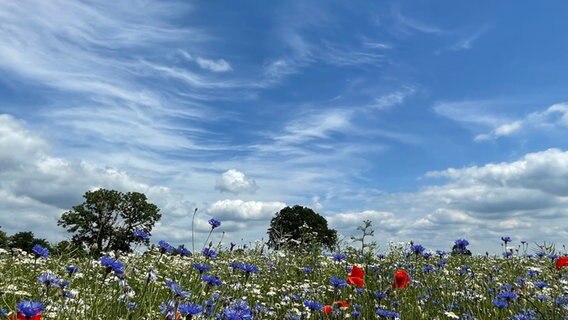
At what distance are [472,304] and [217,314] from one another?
439cm

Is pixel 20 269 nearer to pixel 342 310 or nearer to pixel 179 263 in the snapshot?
pixel 179 263

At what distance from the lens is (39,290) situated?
684 centimetres

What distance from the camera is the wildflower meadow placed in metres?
4.48

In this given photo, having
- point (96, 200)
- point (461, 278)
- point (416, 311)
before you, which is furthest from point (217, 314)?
point (96, 200)

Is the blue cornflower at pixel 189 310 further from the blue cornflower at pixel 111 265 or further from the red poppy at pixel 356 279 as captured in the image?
the red poppy at pixel 356 279

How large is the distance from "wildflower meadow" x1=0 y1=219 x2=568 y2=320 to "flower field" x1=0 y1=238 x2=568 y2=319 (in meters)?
0.02

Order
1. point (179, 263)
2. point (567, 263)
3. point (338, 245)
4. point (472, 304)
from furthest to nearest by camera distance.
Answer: point (179, 263)
point (338, 245)
point (472, 304)
point (567, 263)

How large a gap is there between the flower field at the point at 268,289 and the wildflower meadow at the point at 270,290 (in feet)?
0.06

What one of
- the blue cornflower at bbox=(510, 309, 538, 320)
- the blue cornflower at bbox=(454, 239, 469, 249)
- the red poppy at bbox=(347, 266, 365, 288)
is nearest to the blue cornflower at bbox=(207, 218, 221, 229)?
the red poppy at bbox=(347, 266, 365, 288)

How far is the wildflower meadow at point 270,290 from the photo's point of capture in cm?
448

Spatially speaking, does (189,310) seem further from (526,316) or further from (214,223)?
(526,316)

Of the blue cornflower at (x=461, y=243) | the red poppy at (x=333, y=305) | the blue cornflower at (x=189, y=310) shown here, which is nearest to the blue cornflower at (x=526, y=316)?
the red poppy at (x=333, y=305)

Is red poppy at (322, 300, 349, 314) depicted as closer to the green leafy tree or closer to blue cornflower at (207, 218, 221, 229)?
blue cornflower at (207, 218, 221, 229)

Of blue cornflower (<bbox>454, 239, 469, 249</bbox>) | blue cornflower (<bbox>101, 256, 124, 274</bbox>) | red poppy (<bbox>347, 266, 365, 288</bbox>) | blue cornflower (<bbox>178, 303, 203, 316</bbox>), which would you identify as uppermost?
blue cornflower (<bbox>454, 239, 469, 249</bbox>)
